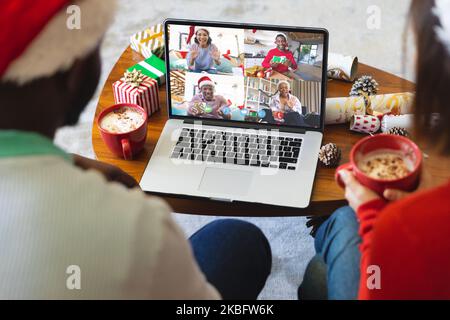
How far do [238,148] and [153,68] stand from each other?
0.35m

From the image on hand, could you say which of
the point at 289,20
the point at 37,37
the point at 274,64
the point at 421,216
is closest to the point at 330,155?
the point at 274,64

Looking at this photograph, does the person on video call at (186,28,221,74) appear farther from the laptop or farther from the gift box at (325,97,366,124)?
the gift box at (325,97,366,124)

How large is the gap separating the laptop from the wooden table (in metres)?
0.02

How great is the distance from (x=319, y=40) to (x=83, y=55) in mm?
712

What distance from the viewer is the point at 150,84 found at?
67.5 inches

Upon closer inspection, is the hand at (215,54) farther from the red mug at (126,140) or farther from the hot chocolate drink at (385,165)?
the hot chocolate drink at (385,165)

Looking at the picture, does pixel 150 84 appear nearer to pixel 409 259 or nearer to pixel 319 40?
pixel 319 40

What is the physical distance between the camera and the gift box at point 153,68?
1765mm

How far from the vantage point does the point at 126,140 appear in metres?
1.57

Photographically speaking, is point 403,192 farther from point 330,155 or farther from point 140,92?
point 140,92

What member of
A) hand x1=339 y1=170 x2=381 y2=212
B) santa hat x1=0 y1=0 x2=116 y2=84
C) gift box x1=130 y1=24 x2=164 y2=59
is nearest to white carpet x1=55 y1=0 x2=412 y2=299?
gift box x1=130 y1=24 x2=164 y2=59

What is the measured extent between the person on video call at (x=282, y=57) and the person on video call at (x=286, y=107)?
3 cm

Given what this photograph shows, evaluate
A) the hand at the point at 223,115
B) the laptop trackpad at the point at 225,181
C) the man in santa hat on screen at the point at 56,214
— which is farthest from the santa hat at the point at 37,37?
the hand at the point at 223,115
